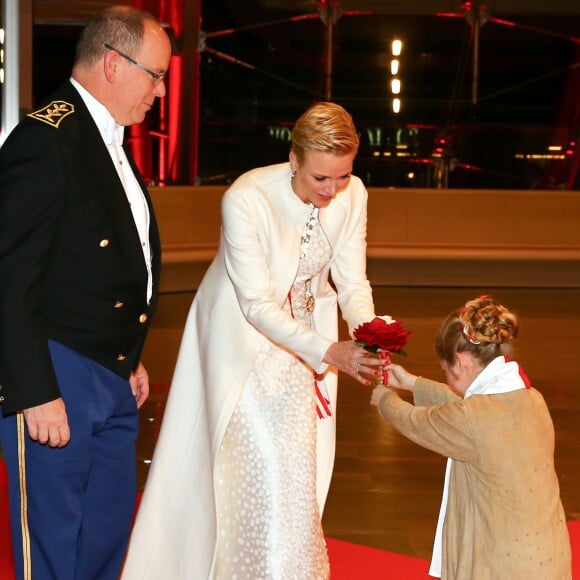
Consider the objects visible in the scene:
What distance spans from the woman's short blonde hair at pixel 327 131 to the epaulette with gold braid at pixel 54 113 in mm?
729

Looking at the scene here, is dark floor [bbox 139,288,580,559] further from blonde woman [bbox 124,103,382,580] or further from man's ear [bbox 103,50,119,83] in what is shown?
man's ear [bbox 103,50,119,83]

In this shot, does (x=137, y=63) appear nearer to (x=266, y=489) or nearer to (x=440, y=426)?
(x=440, y=426)

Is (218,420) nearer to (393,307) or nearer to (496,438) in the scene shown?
(496,438)

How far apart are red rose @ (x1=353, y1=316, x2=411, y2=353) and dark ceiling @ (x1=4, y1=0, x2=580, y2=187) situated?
32.4 ft

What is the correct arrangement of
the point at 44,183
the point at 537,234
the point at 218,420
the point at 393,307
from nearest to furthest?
the point at 44,183 → the point at 218,420 → the point at 393,307 → the point at 537,234

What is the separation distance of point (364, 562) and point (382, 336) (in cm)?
138

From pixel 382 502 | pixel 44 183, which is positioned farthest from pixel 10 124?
pixel 44 183

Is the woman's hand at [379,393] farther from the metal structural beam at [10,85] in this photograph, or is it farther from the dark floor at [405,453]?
the metal structural beam at [10,85]

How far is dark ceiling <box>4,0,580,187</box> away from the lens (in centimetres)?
1333

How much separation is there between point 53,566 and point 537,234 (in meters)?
10.2

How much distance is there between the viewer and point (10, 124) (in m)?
6.72

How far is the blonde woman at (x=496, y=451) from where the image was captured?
10.1ft

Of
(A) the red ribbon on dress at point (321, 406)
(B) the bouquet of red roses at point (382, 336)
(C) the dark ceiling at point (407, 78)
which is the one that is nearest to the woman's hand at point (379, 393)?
(B) the bouquet of red roses at point (382, 336)

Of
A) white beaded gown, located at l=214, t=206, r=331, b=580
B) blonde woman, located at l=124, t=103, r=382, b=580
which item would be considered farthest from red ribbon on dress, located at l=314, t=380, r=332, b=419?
white beaded gown, located at l=214, t=206, r=331, b=580
